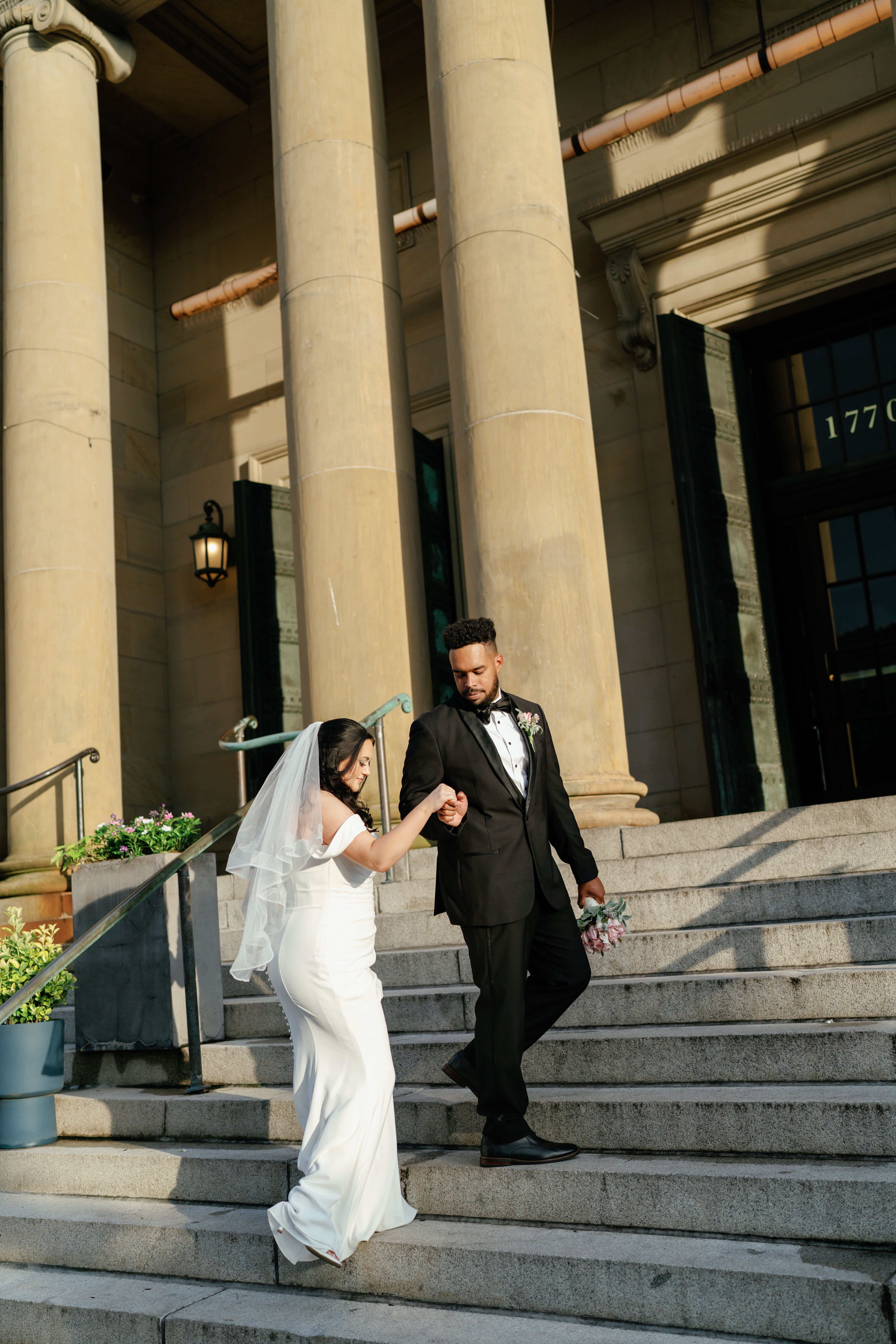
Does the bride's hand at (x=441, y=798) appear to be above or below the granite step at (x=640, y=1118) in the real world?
above

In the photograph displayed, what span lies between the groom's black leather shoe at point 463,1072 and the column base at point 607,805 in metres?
3.21

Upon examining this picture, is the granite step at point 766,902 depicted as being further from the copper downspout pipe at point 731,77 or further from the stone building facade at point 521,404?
the copper downspout pipe at point 731,77

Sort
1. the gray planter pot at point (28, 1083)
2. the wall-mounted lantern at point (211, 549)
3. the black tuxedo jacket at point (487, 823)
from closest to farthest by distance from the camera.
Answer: the black tuxedo jacket at point (487, 823)
the gray planter pot at point (28, 1083)
the wall-mounted lantern at point (211, 549)

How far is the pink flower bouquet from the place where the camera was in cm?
466

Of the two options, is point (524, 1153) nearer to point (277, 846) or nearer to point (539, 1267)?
point (539, 1267)

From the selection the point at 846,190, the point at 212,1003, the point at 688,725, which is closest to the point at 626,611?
the point at 688,725

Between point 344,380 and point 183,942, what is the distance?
16.6ft

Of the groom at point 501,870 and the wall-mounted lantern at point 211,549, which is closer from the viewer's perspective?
the groom at point 501,870

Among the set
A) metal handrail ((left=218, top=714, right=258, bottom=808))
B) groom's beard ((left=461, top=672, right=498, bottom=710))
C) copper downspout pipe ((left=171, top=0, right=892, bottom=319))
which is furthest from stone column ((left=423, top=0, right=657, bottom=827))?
metal handrail ((left=218, top=714, right=258, bottom=808))

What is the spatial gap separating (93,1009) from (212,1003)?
27.9 inches

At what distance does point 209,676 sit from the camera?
1498cm

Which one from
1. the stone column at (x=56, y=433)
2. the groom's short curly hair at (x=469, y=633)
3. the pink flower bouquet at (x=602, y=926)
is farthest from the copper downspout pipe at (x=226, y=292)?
the pink flower bouquet at (x=602, y=926)

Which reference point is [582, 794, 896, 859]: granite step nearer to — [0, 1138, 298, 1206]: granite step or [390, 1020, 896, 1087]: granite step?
[390, 1020, 896, 1087]: granite step

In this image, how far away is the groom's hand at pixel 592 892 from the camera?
15.7ft
